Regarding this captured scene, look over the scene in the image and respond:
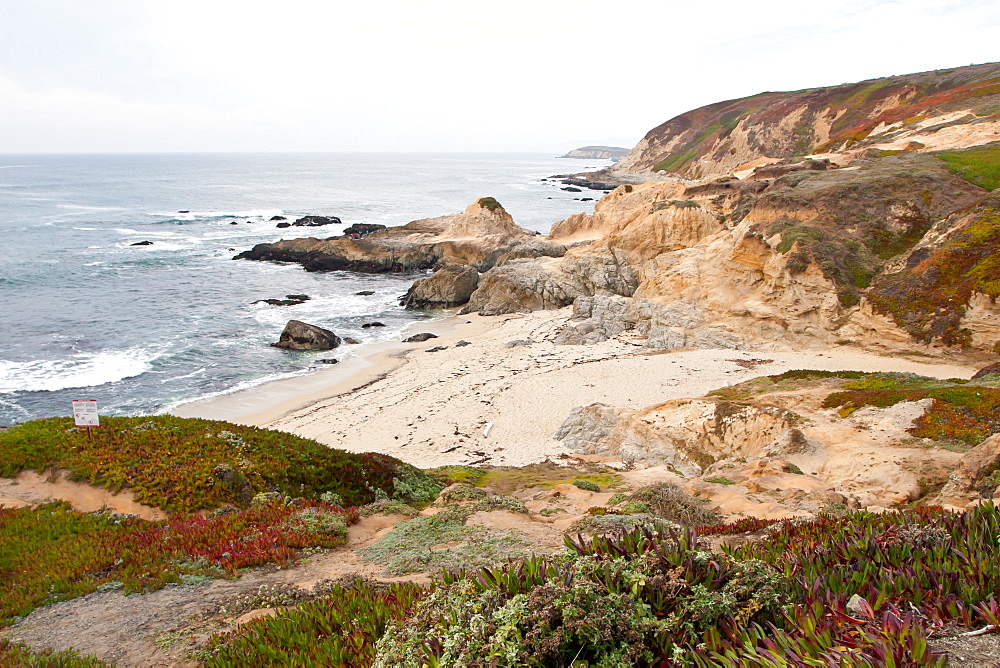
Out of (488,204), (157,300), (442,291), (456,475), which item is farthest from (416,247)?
(456,475)

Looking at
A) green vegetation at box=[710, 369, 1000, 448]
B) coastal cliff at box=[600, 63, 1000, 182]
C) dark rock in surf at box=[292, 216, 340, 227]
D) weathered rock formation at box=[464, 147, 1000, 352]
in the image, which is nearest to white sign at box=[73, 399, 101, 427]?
green vegetation at box=[710, 369, 1000, 448]

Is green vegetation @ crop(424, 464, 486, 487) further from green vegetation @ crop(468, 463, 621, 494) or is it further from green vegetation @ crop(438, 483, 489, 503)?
green vegetation @ crop(438, 483, 489, 503)

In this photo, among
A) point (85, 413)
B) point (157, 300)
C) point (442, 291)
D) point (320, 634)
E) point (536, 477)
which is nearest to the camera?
point (320, 634)

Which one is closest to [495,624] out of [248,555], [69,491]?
[248,555]

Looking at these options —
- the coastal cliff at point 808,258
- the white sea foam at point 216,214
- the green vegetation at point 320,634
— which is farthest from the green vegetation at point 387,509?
the white sea foam at point 216,214

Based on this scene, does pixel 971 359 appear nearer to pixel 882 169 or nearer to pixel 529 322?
pixel 882 169

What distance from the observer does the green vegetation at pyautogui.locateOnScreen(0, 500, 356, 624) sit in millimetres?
6184

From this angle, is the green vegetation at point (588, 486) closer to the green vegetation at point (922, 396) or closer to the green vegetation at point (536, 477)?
the green vegetation at point (536, 477)

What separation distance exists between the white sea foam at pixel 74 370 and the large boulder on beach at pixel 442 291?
1603cm

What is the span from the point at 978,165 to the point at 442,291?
3040cm

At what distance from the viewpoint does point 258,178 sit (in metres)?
146

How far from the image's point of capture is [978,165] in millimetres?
29062

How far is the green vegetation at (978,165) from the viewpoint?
27875 millimetres

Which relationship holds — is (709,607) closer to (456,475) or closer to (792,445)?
(456,475)
